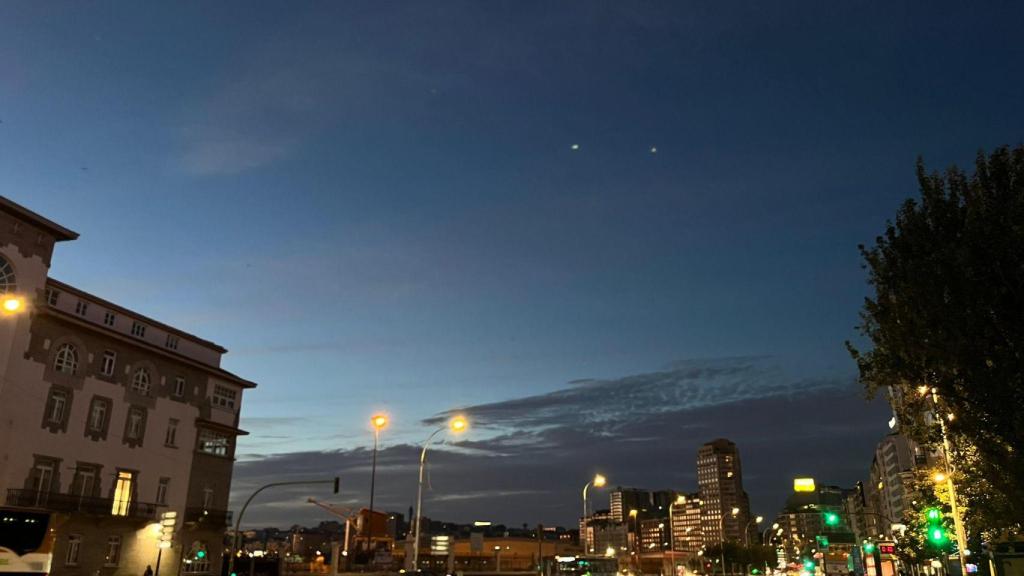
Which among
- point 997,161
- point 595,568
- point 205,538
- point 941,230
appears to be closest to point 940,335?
point 941,230

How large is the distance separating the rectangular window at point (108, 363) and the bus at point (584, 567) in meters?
40.2

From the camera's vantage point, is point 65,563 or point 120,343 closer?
point 65,563

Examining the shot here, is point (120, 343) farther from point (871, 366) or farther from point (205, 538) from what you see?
point (871, 366)

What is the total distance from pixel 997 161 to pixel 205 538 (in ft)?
163

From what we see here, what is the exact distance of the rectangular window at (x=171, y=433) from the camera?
4844cm

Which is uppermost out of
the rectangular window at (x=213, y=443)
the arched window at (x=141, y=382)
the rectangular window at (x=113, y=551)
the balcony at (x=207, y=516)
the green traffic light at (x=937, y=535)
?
the arched window at (x=141, y=382)

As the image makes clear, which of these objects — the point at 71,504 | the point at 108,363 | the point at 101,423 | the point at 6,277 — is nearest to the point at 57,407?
the point at 101,423

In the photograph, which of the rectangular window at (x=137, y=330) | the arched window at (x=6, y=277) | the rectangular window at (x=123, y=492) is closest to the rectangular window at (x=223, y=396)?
the rectangular window at (x=137, y=330)

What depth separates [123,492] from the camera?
1762 inches

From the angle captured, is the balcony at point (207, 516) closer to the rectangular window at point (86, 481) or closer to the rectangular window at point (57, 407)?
the rectangular window at point (86, 481)

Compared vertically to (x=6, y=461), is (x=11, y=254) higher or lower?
higher

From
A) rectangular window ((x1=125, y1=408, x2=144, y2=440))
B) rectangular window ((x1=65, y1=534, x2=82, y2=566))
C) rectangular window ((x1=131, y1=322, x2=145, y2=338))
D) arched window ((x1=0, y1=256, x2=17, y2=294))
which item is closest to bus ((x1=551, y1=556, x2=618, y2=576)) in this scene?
rectangular window ((x1=125, y1=408, x2=144, y2=440))

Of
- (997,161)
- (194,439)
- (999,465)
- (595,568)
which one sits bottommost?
(595,568)

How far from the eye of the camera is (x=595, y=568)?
6869cm
